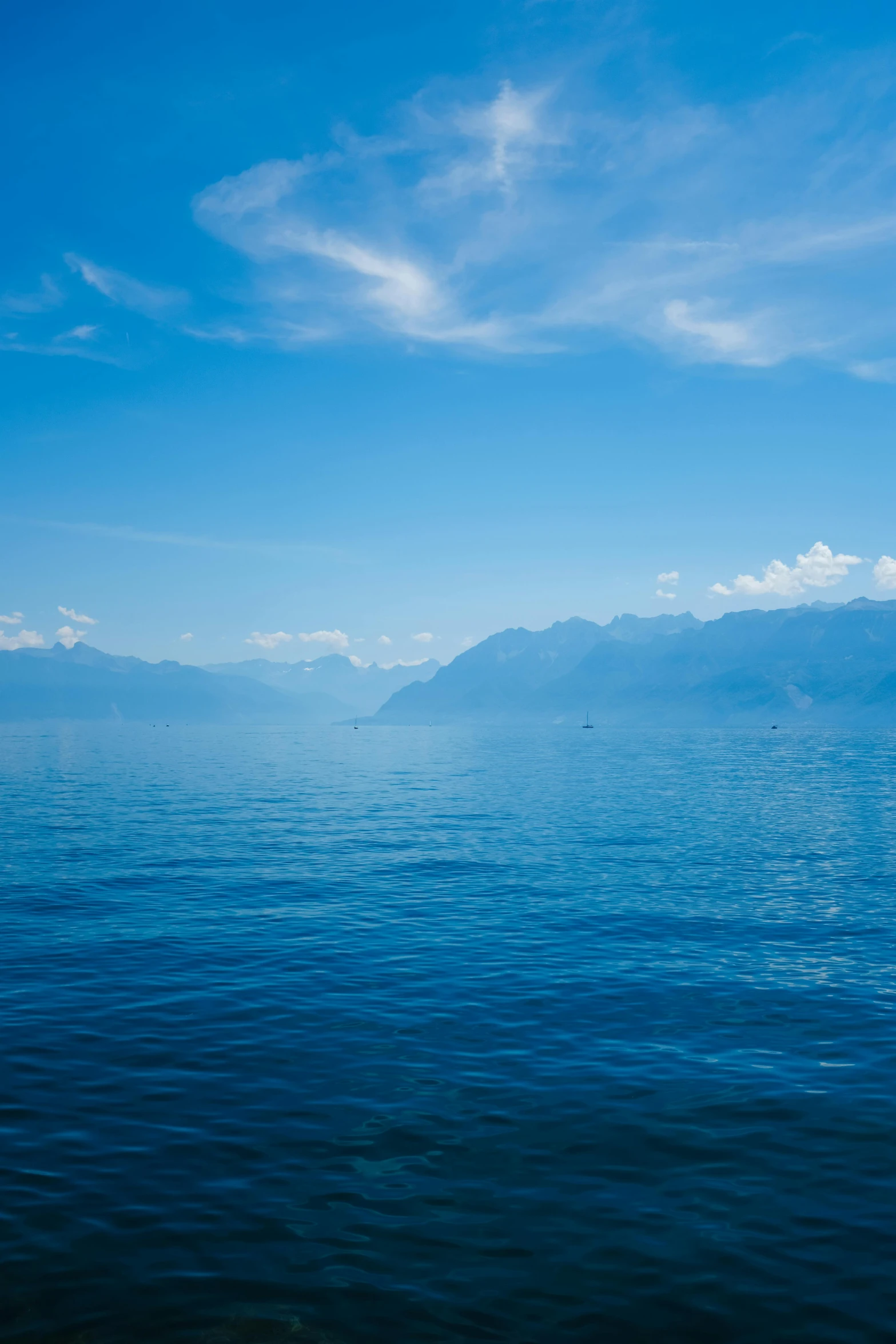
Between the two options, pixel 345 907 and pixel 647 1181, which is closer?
pixel 647 1181

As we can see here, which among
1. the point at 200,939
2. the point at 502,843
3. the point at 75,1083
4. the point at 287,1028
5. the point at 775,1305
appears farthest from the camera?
the point at 502,843

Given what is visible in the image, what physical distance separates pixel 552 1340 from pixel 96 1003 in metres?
18.5

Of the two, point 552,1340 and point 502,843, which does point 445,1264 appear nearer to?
point 552,1340

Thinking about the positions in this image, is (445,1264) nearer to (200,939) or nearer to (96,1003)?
(96,1003)

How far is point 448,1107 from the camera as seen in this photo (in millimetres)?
18172

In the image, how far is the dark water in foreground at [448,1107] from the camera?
12109 mm

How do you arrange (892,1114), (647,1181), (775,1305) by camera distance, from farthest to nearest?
(892,1114)
(647,1181)
(775,1305)

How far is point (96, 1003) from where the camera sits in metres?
25.1

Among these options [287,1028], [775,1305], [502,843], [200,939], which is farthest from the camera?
[502,843]

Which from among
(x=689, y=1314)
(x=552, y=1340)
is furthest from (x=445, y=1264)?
(x=689, y=1314)

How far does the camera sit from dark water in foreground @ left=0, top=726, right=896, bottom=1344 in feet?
39.7

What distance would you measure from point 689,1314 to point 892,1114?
8.54 m

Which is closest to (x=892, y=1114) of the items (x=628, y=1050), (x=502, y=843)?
(x=628, y=1050)

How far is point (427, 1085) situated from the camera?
19.2 meters
